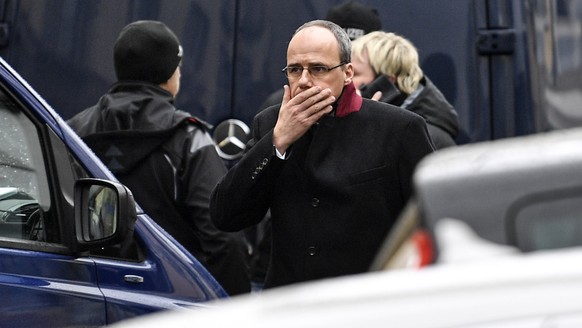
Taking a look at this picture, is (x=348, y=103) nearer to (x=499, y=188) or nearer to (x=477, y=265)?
(x=499, y=188)

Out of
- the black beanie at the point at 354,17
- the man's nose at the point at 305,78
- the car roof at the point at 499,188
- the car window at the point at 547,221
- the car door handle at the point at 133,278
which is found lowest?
the car door handle at the point at 133,278

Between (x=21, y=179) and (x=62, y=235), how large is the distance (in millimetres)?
200

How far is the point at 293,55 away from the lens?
5051 mm

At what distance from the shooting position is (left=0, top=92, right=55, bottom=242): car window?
14.7ft

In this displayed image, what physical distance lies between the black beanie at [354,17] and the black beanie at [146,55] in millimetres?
859

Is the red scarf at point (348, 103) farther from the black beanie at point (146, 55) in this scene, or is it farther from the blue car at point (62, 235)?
the black beanie at point (146, 55)

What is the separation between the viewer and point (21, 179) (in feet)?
14.9

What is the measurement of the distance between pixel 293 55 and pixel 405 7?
6.59 ft

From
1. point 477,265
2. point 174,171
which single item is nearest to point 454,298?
point 477,265

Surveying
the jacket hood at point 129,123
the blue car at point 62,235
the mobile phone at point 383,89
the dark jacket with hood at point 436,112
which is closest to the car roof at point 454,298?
the blue car at point 62,235

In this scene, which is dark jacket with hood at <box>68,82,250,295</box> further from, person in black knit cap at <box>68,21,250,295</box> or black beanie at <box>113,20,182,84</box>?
black beanie at <box>113,20,182,84</box>

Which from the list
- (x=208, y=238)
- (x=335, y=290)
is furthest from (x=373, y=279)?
(x=208, y=238)

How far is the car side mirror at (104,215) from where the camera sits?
4.45 m

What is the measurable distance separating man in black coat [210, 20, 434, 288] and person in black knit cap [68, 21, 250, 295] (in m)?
0.76
